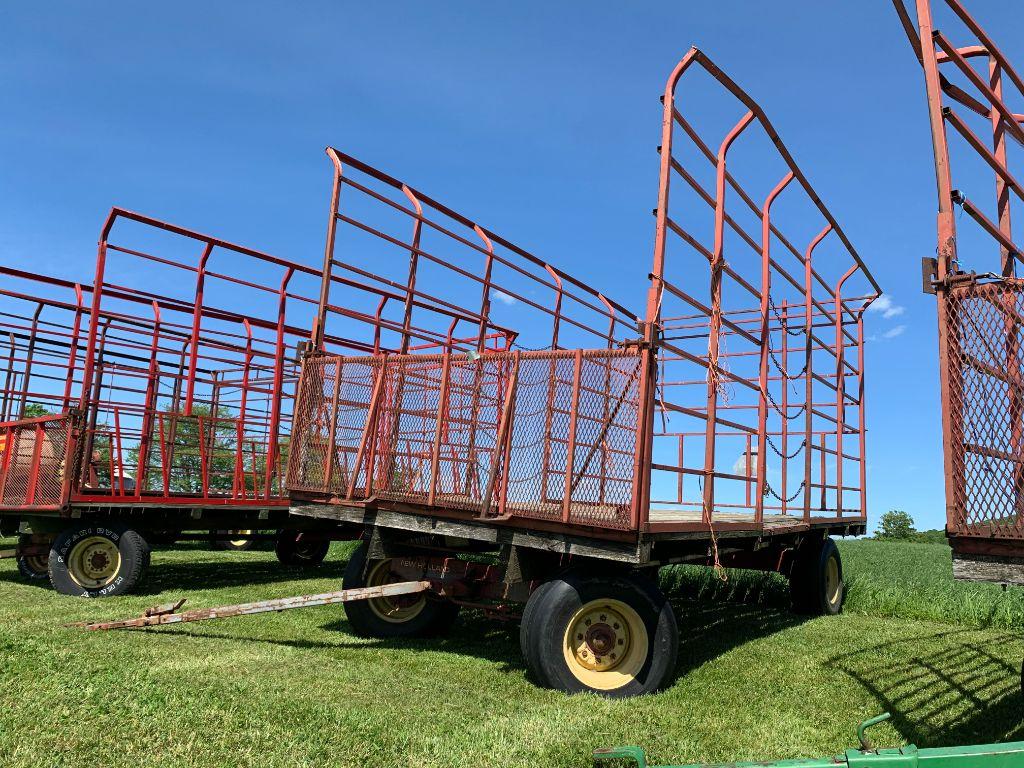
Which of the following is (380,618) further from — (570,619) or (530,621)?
(570,619)

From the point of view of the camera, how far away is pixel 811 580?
386 inches

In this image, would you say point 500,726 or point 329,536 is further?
point 329,536

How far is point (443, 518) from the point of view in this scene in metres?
6.22

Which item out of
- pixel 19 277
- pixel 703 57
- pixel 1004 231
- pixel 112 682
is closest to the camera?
pixel 112 682

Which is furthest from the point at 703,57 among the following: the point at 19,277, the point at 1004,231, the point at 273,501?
the point at 19,277

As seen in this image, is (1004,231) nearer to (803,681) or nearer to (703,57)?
(703,57)

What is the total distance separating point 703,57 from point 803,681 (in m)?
5.12

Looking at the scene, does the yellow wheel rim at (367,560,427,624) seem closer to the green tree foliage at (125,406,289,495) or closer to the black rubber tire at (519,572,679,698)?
the black rubber tire at (519,572,679,698)

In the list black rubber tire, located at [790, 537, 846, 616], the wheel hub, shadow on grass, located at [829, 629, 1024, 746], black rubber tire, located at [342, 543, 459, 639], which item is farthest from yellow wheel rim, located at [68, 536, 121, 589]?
black rubber tire, located at [790, 537, 846, 616]

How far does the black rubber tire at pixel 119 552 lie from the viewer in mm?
9078

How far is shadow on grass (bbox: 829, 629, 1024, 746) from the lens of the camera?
16.1 feet

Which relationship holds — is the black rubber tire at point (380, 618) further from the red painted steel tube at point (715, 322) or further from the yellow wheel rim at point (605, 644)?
the red painted steel tube at point (715, 322)

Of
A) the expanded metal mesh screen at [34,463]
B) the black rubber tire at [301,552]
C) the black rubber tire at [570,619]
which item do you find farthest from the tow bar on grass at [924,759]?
the black rubber tire at [301,552]

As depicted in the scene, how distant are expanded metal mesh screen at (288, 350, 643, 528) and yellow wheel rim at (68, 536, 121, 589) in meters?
3.66
